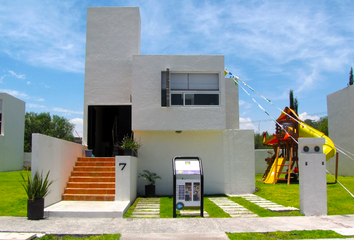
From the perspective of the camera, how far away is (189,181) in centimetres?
827

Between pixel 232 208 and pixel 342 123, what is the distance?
43.3 feet

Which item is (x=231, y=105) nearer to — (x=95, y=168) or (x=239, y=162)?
(x=239, y=162)

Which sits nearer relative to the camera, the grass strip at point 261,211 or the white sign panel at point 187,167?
the white sign panel at point 187,167

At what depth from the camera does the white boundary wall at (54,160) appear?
27.1 feet

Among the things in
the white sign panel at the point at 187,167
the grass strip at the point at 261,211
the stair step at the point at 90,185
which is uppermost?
the white sign panel at the point at 187,167

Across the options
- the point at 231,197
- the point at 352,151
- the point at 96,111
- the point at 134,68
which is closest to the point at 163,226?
the point at 231,197

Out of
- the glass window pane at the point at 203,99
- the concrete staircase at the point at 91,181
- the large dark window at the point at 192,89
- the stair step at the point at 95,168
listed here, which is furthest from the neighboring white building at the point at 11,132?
the glass window pane at the point at 203,99

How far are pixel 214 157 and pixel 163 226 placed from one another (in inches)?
265

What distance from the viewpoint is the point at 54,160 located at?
9.53 m

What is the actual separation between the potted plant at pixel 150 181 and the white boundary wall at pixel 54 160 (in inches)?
117

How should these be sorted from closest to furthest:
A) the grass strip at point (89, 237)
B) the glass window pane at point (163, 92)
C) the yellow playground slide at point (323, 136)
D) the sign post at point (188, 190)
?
the grass strip at point (89, 237), the sign post at point (188, 190), the glass window pane at point (163, 92), the yellow playground slide at point (323, 136)

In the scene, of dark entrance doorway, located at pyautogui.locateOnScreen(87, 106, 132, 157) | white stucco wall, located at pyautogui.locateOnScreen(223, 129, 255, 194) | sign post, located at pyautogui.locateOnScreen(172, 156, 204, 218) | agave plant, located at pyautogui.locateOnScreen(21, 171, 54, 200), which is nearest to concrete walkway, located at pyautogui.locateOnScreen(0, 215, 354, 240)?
sign post, located at pyautogui.locateOnScreen(172, 156, 204, 218)

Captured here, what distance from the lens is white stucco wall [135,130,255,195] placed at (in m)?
13.2

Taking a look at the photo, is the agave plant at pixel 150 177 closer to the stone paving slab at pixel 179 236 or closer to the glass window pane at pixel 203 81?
the glass window pane at pixel 203 81
